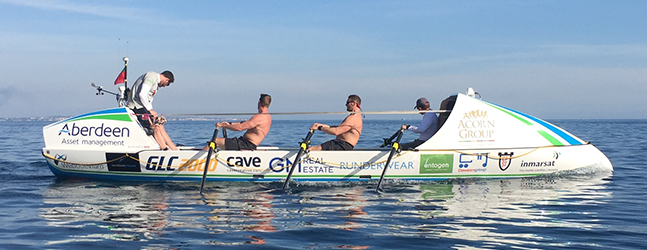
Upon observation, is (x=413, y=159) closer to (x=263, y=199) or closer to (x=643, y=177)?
(x=263, y=199)

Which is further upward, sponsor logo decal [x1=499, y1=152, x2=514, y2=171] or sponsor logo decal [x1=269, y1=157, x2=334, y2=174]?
sponsor logo decal [x1=499, y1=152, x2=514, y2=171]

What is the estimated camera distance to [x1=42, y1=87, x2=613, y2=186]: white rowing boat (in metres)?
10.5

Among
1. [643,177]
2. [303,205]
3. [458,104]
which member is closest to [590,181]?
[643,177]

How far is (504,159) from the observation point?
10.7 meters

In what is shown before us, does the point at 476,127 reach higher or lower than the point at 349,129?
higher

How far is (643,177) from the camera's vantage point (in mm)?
12172

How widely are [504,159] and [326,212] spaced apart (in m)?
4.58

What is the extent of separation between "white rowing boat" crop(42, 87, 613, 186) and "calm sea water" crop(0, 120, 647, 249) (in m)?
0.24

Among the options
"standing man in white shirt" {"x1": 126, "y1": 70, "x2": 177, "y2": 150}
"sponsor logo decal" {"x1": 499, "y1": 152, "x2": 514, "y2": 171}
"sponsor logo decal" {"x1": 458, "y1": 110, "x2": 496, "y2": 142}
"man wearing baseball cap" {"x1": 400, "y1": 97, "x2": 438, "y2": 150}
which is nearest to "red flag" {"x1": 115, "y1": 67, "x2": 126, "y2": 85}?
"standing man in white shirt" {"x1": 126, "y1": 70, "x2": 177, "y2": 150}

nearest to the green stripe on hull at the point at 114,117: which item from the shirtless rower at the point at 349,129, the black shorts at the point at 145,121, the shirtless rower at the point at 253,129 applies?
the black shorts at the point at 145,121

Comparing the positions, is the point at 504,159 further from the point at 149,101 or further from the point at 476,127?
the point at 149,101

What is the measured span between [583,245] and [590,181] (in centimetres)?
538

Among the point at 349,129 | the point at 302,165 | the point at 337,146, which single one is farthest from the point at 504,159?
the point at 302,165

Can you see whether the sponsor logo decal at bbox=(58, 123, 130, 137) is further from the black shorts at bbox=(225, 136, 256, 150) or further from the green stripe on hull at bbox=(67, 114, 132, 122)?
the black shorts at bbox=(225, 136, 256, 150)
